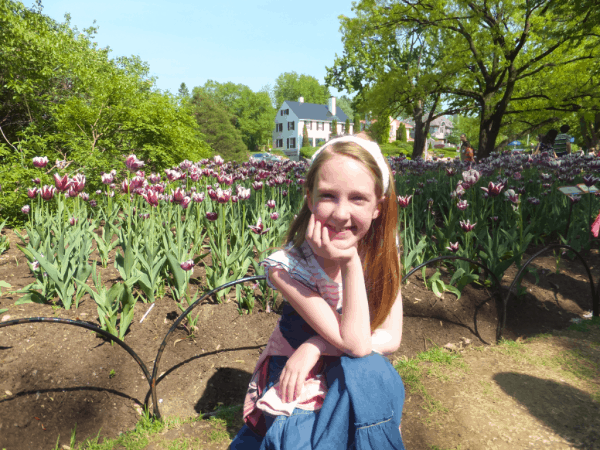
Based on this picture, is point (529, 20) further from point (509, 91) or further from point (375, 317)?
point (375, 317)

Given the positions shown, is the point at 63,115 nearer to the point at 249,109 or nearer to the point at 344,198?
the point at 344,198

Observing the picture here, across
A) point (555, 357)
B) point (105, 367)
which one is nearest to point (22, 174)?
point (105, 367)

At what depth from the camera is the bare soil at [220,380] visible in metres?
1.92

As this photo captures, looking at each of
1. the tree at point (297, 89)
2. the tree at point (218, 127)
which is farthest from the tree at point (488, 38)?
the tree at point (297, 89)

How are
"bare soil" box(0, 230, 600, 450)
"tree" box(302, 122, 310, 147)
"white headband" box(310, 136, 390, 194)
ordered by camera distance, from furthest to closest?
"tree" box(302, 122, 310, 147) → "bare soil" box(0, 230, 600, 450) → "white headband" box(310, 136, 390, 194)

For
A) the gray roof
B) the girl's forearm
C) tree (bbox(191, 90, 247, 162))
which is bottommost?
the girl's forearm

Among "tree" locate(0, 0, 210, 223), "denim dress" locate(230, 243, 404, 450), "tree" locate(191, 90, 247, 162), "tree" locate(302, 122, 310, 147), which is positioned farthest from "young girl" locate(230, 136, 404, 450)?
"tree" locate(302, 122, 310, 147)

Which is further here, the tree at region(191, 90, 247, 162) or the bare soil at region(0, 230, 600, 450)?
the tree at region(191, 90, 247, 162)

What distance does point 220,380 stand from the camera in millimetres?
2281

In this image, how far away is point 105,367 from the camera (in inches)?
84.7

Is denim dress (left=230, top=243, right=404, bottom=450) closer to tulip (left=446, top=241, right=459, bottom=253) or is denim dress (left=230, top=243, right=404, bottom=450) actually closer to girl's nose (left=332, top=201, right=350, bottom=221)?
girl's nose (left=332, top=201, right=350, bottom=221)

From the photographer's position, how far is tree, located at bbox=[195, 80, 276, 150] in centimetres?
5588

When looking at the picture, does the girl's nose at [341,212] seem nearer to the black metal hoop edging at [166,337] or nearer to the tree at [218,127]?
the black metal hoop edging at [166,337]

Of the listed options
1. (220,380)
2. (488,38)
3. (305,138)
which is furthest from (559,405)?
(305,138)
